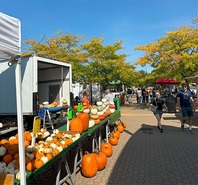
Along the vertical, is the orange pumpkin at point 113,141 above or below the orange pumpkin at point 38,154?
below

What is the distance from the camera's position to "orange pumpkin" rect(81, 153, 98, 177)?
465 centimetres

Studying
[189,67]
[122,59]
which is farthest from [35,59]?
[122,59]

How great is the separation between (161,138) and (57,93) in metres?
4.94

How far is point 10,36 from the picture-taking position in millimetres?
2166

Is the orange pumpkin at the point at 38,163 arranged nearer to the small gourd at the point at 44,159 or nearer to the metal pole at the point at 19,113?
the small gourd at the point at 44,159

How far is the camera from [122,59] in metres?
21.7

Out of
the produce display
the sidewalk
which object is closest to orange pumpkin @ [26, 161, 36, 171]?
the produce display

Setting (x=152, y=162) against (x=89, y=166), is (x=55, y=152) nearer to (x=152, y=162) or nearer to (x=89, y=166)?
(x=89, y=166)

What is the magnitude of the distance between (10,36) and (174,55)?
47.4ft

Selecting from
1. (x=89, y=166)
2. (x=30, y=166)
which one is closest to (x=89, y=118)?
(x=89, y=166)

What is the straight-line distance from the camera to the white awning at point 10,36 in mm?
2058

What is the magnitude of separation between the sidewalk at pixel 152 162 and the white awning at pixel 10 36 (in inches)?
121

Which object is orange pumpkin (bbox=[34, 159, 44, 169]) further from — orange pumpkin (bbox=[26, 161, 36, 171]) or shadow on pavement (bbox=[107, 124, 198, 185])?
shadow on pavement (bbox=[107, 124, 198, 185])

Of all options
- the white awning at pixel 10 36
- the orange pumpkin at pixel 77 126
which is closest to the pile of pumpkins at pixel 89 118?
the orange pumpkin at pixel 77 126
